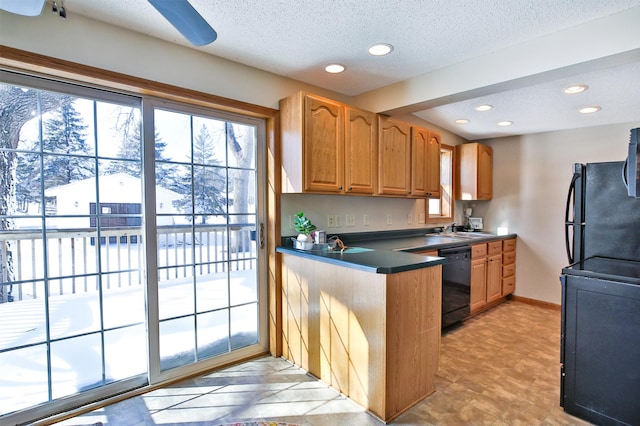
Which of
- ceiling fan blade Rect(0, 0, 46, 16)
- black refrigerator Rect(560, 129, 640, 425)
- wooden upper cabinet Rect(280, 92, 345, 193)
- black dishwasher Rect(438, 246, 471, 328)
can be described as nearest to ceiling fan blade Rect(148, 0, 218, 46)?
ceiling fan blade Rect(0, 0, 46, 16)

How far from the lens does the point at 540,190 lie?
424 cm

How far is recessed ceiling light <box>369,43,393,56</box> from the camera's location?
7.04 ft

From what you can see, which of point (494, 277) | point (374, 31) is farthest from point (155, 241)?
point (494, 277)

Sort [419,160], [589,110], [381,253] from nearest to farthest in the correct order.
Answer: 1. [381,253]
2. [589,110]
3. [419,160]

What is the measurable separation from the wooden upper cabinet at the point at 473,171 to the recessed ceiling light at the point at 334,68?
103 inches

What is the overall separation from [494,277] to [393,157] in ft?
7.13

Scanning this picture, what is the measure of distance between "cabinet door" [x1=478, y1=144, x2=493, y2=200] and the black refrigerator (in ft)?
7.09

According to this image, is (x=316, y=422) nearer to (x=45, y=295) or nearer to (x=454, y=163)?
(x=45, y=295)

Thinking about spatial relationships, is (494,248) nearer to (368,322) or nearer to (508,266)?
(508,266)

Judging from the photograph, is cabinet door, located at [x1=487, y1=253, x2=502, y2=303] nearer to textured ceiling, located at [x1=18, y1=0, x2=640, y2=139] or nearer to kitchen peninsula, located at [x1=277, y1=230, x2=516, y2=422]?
textured ceiling, located at [x1=18, y1=0, x2=640, y2=139]

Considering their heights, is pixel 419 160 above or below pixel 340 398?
above

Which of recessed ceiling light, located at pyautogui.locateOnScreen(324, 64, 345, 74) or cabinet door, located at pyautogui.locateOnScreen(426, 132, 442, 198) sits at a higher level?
recessed ceiling light, located at pyautogui.locateOnScreen(324, 64, 345, 74)

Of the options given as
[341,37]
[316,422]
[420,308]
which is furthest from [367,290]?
Answer: [341,37]

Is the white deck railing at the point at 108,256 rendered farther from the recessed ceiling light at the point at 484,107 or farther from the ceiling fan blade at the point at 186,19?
the recessed ceiling light at the point at 484,107
